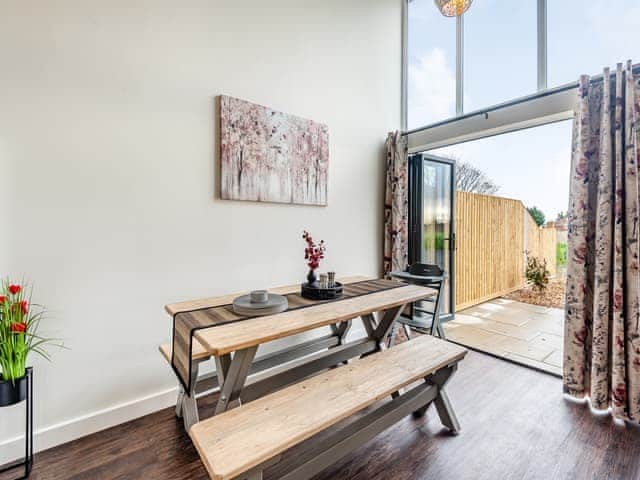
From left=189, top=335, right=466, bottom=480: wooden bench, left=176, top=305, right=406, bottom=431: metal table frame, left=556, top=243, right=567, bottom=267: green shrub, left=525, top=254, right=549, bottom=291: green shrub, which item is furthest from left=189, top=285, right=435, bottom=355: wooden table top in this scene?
left=556, top=243, right=567, bottom=267: green shrub

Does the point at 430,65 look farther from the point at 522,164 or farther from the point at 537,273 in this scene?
the point at 537,273

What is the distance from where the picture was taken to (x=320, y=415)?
47.4 inches

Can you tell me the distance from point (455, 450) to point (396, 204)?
2.26 meters

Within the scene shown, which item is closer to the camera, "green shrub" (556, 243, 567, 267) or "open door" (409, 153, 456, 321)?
"open door" (409, 153, 456, 321)

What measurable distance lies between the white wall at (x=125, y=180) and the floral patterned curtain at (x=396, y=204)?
1147mm

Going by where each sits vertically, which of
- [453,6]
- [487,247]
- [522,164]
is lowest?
[487,247]

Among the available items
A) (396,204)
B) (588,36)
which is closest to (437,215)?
(396,204)

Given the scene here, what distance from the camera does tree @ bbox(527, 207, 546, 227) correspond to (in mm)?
5509

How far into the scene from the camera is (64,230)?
169cm

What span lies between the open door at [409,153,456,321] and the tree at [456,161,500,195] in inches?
40.4

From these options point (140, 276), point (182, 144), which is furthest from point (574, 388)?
point (182, 144)

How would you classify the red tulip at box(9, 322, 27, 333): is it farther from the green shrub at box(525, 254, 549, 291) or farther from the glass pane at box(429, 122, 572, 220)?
the green shrub at box(525, 254, 549, 291)

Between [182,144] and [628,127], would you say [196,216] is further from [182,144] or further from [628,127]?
[628,127]

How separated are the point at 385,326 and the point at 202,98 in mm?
2103
